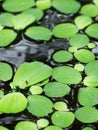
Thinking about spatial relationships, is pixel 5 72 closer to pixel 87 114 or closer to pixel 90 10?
pixel 87 114

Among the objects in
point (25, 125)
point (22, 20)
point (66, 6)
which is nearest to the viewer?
point (25, 125)

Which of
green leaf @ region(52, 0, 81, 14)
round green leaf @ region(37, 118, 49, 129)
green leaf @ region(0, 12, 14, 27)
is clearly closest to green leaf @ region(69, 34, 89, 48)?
green leaf @ region(52, 0, 81, 14)

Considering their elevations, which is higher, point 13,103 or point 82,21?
point 82,21

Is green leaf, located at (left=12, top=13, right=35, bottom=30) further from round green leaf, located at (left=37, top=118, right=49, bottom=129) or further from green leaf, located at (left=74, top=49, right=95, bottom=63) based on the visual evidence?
round green leaf, located at (left=37, top=118, right=49, bottom=129)

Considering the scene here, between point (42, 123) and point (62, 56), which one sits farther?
point (62, 56)

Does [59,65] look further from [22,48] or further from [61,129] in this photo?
[61,129]

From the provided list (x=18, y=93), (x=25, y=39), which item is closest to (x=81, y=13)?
(x=25, y=39)

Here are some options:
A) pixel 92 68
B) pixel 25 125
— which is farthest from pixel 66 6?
pixel 25 125

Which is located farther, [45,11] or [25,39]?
[45,11]
